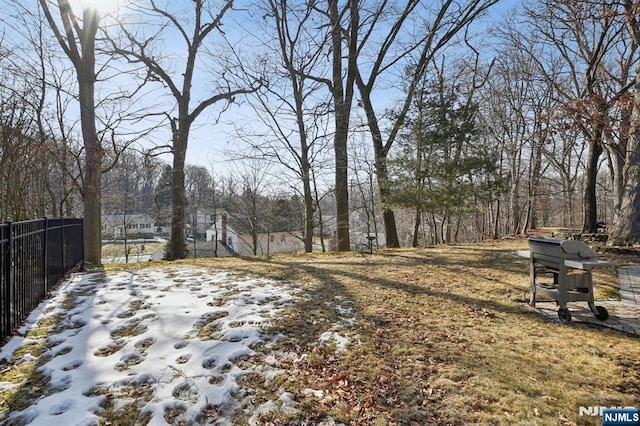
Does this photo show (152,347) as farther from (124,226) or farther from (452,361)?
(124,226)

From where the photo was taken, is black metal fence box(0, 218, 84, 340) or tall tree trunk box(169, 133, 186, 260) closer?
black metal fence box(0, 218, 84, 340)

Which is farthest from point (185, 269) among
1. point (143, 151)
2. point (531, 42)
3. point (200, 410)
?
point (531, 42)

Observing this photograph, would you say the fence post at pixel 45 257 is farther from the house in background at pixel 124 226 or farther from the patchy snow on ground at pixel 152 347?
the house in background at pixel 124 226

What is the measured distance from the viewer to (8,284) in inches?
118

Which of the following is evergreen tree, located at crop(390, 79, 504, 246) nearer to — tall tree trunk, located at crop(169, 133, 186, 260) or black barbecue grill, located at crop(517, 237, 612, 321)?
black barbecue grill, located at crop(517, 237, 612, 321)

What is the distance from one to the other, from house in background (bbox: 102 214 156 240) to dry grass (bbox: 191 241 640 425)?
2032 centimetres

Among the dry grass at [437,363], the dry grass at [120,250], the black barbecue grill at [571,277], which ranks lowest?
the dry grass at [120,250]

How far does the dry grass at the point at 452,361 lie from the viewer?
2174 millimetres

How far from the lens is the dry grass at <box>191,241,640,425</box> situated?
2.17 metres

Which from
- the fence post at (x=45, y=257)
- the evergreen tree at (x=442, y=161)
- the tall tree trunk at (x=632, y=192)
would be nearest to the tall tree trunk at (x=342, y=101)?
the evergreen tree at (x=442, y=161)

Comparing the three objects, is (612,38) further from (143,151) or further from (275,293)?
(143,151)

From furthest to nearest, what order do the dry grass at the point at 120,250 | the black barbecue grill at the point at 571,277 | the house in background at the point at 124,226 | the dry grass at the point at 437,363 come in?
the dry grass at the point at 120,250 < the house in background at the point at 124,226 < the black barbecue grill at the point at 571,277 < the dry grass at the point at 437,363

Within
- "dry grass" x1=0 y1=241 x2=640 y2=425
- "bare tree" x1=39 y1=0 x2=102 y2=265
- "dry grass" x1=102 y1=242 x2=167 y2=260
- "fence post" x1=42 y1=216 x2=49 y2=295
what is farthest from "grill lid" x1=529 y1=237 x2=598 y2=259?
"dry grass" x1=102 y1=242 x2=167 y2=260

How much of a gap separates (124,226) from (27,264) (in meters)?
19.6
